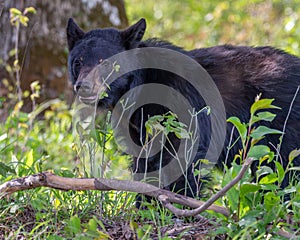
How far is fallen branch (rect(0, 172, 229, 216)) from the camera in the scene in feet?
10.5

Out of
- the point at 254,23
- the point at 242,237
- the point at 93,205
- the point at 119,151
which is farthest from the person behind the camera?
the point at 254,23

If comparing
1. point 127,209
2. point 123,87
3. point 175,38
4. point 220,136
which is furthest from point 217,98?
point 175,38

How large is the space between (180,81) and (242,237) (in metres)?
2.10

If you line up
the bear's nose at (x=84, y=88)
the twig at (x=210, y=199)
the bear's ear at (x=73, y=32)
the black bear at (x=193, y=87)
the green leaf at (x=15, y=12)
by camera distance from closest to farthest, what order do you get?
1. the twig at (x=210, y=199)
2. the bear's nose at (x=84, y=88)
3. the black bear at (x=193, y=87)
4. the bear's ear at (x=73, y=32)
5. the green leaf at (x=15, y=12)

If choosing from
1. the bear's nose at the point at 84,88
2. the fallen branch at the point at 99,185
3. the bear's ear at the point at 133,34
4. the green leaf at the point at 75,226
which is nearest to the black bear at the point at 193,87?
the bear's ear at the point at 133,34

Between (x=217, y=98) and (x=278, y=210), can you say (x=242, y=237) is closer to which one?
(x=278, y=210)

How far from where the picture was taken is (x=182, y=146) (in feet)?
15.0

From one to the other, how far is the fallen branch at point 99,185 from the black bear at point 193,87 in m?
1.37

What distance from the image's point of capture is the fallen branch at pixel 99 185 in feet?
10.5

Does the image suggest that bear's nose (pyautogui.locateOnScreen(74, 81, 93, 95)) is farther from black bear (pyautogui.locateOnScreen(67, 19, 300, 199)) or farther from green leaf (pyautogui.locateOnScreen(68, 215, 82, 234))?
green leaf (pyautogui.locateOnScreen(68, 215, 82, 234))

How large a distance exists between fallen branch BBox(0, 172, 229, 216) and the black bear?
4.51 feet

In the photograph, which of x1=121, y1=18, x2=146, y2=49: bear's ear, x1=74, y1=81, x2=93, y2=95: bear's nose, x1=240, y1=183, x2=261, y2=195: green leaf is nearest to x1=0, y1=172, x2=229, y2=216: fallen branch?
x1=240, y1=183, x2=261, y2=195: green leaf

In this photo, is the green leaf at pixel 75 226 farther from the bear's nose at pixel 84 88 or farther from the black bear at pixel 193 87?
the black bear at pixel 193 87

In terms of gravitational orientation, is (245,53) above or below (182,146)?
above
